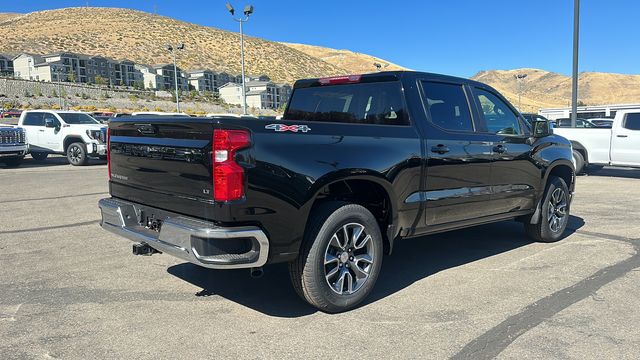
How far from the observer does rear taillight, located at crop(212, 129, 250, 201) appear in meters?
3.40

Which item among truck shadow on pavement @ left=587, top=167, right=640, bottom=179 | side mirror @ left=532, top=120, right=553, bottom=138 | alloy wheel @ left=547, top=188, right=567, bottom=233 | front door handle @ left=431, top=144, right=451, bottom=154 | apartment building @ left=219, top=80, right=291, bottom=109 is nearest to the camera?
front door handle @ left=431, top=144, right=451, bottom=154

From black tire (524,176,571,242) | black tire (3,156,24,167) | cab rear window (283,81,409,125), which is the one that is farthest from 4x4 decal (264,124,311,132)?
black tire (3,156,24,167)

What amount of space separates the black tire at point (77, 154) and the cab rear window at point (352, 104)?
1397 cm

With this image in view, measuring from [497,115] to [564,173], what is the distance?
1745 mm

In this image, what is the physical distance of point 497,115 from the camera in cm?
568

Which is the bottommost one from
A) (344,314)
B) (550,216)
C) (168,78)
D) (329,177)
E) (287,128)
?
(344,314)

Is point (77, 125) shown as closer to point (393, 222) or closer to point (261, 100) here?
point (393, 222)

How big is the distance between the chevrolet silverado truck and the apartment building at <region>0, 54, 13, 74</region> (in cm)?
9405

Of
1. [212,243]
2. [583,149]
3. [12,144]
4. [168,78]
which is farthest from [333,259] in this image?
[168,78]

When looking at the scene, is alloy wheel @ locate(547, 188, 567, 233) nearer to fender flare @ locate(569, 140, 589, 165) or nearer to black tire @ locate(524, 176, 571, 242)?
black tire @ locate(524, 176, 571, 242)

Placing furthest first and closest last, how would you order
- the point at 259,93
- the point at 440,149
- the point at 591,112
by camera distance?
the point at 259,93 < the point at 591,112 < the point at 440,149

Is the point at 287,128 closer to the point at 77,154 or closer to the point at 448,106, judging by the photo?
the point at 448,106

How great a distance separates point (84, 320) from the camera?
3.89 m

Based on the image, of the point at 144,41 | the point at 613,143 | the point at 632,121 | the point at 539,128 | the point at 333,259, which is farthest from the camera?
the point at 144,41
